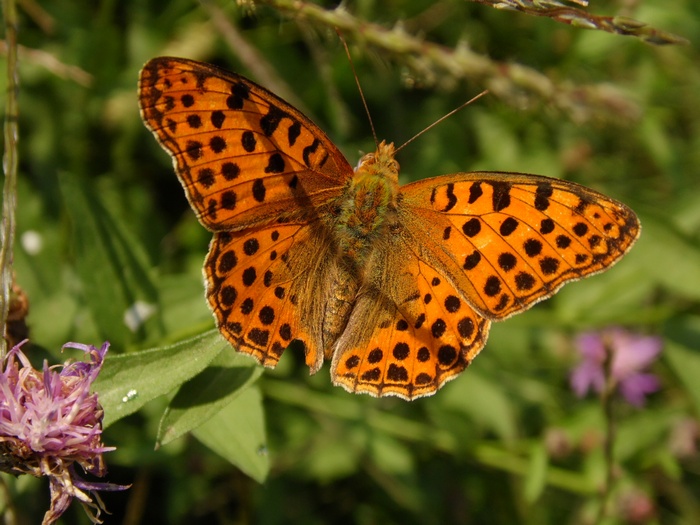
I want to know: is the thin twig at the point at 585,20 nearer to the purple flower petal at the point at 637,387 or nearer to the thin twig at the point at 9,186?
the thin twig at the point at 9,186

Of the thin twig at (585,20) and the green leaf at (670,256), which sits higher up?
the thin twig at (585,20)

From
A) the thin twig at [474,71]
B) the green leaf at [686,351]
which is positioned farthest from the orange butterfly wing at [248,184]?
the green leaf at [686,351]

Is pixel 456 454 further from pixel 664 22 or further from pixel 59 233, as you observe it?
pixel 664 22

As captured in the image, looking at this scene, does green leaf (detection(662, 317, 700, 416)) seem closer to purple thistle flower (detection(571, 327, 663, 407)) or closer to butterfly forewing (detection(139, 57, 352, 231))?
purple thistle flower (detection(571, 327, 663, 407))

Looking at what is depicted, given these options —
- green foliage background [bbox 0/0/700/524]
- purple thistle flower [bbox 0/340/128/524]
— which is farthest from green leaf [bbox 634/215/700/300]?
purple thistle flower [bbox 0/340/128/524]

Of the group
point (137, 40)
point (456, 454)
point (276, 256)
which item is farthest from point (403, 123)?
point (276, 256)

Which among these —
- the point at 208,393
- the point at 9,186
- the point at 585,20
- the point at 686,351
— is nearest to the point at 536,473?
the point at 686,351

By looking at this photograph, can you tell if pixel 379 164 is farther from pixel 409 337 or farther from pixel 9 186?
pixel 9 186
